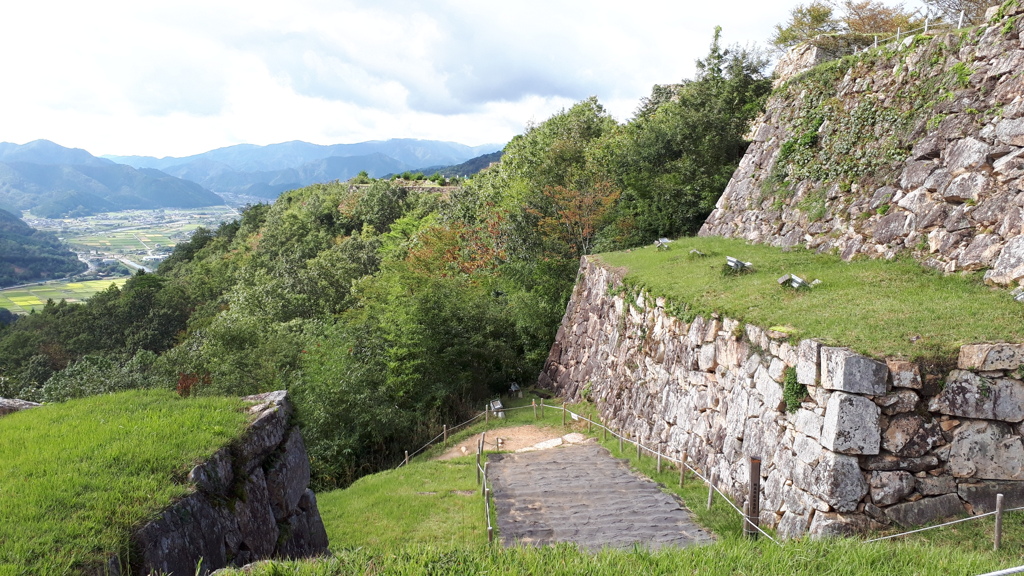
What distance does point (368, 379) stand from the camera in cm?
1641

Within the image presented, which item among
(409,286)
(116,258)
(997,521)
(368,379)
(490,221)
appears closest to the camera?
(997,521)

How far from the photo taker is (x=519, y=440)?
15109 millimetres

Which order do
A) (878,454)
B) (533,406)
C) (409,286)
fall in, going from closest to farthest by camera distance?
(878,454)
(533,406)
(409,286)

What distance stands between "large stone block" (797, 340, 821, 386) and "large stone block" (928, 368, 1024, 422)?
138 cm

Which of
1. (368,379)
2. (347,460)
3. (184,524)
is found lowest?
(347,460)

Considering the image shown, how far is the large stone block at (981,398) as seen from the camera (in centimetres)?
675

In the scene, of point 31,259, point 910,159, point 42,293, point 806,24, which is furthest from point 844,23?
point 31,259

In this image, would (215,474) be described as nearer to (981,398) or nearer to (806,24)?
(981,398)

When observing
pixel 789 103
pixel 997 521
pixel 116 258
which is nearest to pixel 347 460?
pixel 997 521

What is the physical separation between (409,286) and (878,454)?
15.8 meters

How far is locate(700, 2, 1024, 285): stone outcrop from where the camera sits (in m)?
10.1

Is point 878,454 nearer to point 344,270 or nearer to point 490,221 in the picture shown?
point 490,221

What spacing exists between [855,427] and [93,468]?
877cm

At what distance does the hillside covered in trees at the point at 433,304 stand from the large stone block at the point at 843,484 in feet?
36.6
